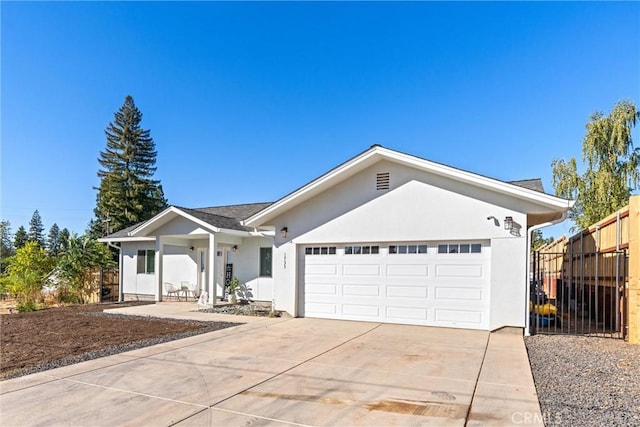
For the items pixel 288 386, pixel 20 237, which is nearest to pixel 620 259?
pixel 288 386

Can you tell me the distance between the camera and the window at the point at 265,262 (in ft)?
48.2

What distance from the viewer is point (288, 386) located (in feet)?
16.3

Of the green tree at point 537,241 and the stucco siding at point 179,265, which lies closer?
the stucco siding at point 179,265

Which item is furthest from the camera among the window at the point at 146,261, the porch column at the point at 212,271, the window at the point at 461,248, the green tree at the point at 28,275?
the window at the point at 146,261

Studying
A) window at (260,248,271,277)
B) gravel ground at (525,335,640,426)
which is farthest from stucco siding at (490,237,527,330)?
window at (260,248,271,277)

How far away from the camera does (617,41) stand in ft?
37.6

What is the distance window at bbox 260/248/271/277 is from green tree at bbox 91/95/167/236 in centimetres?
2787

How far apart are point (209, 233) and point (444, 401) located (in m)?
11.1

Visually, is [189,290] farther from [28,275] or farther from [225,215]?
[28,275]

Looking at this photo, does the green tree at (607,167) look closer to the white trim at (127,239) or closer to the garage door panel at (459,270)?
the garage door panel at (459,270)

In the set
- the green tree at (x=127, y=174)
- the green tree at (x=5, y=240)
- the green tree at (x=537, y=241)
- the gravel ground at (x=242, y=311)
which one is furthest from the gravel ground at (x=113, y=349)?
the green tree at (x=5, y=240)

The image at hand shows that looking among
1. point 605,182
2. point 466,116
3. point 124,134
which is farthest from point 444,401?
point 124,134

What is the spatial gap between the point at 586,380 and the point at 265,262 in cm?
1114

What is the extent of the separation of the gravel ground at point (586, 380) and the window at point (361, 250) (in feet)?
13.7
